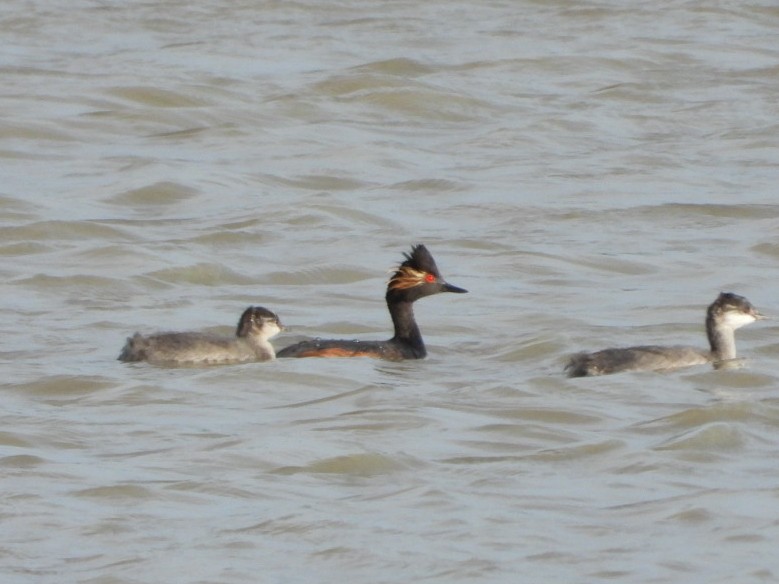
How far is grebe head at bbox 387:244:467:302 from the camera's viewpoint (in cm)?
1322

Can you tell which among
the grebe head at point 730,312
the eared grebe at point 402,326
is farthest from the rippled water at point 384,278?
the grebe head at point 730,312

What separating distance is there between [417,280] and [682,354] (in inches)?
75.0

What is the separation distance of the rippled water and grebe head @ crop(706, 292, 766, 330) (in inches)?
14.5

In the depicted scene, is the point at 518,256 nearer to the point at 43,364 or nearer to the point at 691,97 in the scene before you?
the point at 43,364

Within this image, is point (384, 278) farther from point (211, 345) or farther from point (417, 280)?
point (211, 345)

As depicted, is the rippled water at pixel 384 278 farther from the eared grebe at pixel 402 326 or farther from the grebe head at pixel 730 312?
the grebe head at pixel 730 312

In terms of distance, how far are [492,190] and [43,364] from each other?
673 cm

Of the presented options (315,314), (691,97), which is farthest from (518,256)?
(691,97)

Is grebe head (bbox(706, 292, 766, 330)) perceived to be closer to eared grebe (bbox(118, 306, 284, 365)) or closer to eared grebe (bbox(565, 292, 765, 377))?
eared grebe (bbox(565, 292, 765, 377))

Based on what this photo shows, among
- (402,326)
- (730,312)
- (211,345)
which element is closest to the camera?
(730,312)

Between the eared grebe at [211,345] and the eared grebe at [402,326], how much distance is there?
214 mm

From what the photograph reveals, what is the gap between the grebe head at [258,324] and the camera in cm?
1238

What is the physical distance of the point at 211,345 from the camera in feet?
40.5

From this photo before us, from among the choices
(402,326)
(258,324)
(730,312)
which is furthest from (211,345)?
(730,312)
